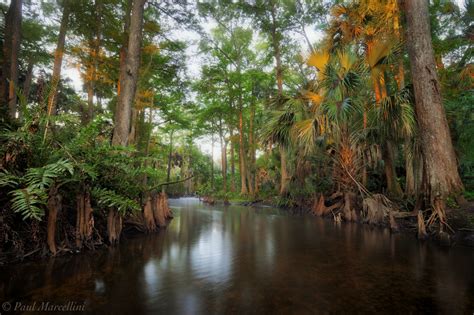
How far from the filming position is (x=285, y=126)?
9.02m

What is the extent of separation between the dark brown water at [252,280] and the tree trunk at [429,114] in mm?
1570

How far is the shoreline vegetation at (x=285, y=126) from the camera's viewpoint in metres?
3.33

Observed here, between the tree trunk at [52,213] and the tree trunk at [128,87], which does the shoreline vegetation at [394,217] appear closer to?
the tree trunk at [52,213]

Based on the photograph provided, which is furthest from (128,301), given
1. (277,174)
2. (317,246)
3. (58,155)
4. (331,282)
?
(277,174)

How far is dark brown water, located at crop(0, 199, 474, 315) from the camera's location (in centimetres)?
203

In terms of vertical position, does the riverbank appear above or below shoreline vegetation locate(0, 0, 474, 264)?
below

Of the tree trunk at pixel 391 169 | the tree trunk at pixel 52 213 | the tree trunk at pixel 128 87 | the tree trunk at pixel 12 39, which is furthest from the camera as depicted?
the tree trunk at pixel 391 169

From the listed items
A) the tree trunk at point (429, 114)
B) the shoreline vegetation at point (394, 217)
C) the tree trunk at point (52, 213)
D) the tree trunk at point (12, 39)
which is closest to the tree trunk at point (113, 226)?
the tree trunk at point (52, 213)

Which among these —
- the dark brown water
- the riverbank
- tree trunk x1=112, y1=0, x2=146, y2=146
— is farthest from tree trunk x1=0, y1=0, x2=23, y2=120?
the dark brown water

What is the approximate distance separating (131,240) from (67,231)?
1263mm

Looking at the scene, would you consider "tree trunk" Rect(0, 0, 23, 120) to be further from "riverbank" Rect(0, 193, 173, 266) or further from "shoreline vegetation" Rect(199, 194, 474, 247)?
"shoreline vegetation" Rect(199, 194, 474, 247)

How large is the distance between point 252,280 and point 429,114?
18.1ft

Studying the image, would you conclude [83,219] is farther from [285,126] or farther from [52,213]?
[285,126]

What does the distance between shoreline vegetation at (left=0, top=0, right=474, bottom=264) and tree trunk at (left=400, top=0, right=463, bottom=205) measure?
1.0 inches
